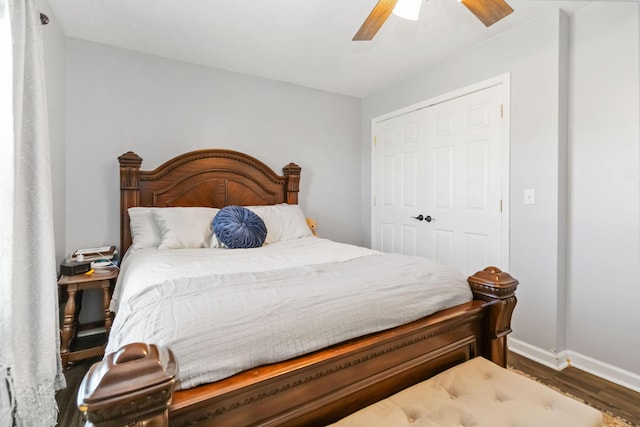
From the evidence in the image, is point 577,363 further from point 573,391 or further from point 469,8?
point 469,8

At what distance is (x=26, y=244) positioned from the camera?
1.41m

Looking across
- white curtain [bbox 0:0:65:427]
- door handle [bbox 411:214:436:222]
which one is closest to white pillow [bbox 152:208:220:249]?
white curtain [bbox 0:0:65:427]

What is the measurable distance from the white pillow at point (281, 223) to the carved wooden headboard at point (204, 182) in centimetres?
37

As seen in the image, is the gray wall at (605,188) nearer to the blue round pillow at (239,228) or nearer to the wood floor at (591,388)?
the wood floor at (591,388)

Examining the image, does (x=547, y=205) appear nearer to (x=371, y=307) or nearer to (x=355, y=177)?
(x=371, y=307)

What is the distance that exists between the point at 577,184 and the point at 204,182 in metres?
2.90

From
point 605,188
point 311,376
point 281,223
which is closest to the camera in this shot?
point 311,376

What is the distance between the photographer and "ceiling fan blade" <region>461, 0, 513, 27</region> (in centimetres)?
156

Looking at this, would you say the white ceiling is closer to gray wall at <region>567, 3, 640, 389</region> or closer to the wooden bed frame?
gray wall at <region>567, 3, 640, 389</region>

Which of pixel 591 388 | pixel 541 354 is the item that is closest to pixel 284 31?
pixel 541 354

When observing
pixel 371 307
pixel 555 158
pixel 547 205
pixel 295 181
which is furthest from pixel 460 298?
pixel 295 181

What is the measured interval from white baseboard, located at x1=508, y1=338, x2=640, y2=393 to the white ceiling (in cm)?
233

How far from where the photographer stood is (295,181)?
11.1 feet

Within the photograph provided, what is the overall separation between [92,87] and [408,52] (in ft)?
8.53
